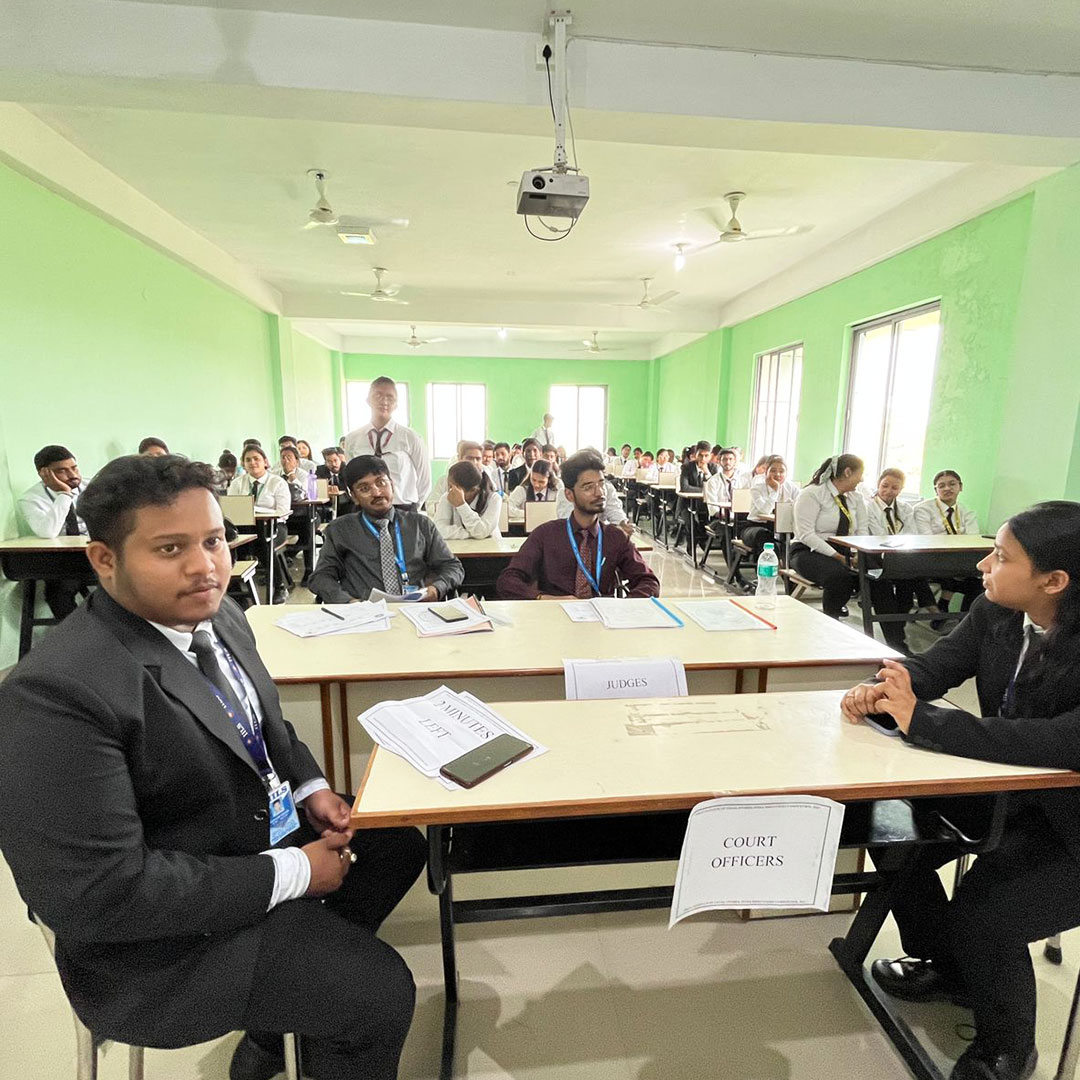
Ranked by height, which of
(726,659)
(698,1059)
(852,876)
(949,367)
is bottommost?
(698,1059)

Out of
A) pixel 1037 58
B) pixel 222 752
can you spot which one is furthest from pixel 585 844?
pixel 1037 58

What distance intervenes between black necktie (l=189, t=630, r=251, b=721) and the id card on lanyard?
21 millimetres

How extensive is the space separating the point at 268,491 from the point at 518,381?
909 cm

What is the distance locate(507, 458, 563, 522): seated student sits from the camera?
5359 mm

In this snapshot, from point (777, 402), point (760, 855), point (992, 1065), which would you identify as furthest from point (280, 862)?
point (777, 402)

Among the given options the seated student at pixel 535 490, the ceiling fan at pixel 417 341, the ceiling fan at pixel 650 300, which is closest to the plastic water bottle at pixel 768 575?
the seated student at pixel 535 490

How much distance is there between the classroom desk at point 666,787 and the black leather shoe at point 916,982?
5 cm

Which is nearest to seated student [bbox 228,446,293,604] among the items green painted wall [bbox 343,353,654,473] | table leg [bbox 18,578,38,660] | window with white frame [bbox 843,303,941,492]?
table leg [bbox 18,578,38,660]

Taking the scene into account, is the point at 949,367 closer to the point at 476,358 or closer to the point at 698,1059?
the point at 698,1059

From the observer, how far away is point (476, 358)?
13516mm

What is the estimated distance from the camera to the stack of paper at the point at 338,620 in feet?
6.82

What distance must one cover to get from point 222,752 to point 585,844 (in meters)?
0.82

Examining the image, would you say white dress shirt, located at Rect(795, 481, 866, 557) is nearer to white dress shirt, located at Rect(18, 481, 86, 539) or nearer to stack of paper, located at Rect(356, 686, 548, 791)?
stack of paper, located at Rect(356, 686, 548, 791)

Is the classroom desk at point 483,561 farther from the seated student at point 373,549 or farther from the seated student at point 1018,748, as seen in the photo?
the seated student at point 1018,748
